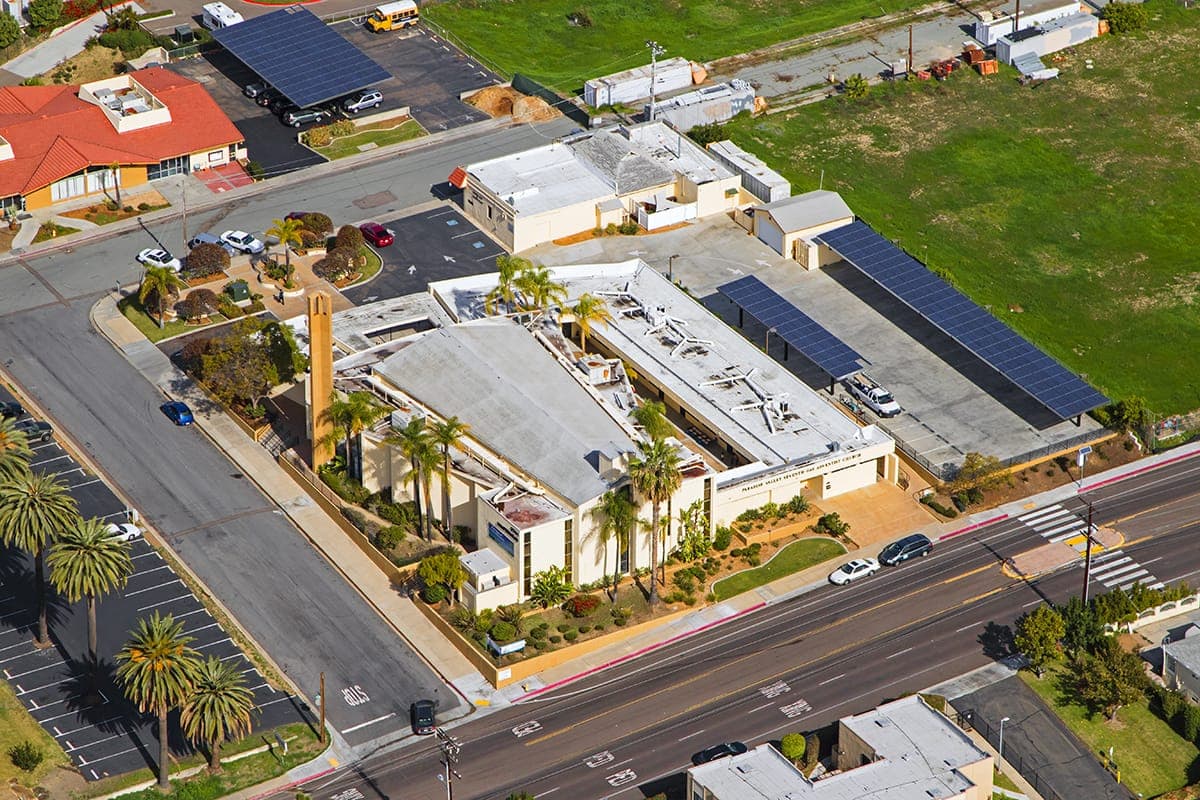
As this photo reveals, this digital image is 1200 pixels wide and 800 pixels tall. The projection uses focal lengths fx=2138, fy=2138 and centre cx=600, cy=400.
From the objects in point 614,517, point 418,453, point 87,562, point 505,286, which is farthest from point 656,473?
point 87,562

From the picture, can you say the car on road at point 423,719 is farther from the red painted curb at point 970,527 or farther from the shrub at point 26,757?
the red painted curb at point 970,527

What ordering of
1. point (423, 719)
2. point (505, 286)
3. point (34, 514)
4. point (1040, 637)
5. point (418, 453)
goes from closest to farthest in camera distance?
point (423, 719), point (34, 514), point (1040, 637), point (418, 453), point (505, 286)

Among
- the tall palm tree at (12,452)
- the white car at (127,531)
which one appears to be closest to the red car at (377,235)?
the tall palm tree at (12,452)

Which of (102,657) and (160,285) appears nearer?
(102,657)

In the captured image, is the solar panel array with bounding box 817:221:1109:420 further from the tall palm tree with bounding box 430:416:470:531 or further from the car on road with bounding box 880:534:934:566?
the tall palm tree with bounding box 430:416:470:531

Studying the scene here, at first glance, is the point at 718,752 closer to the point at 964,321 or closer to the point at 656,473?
the point at 656,473

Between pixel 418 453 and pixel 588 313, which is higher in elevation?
pixel 418 453
